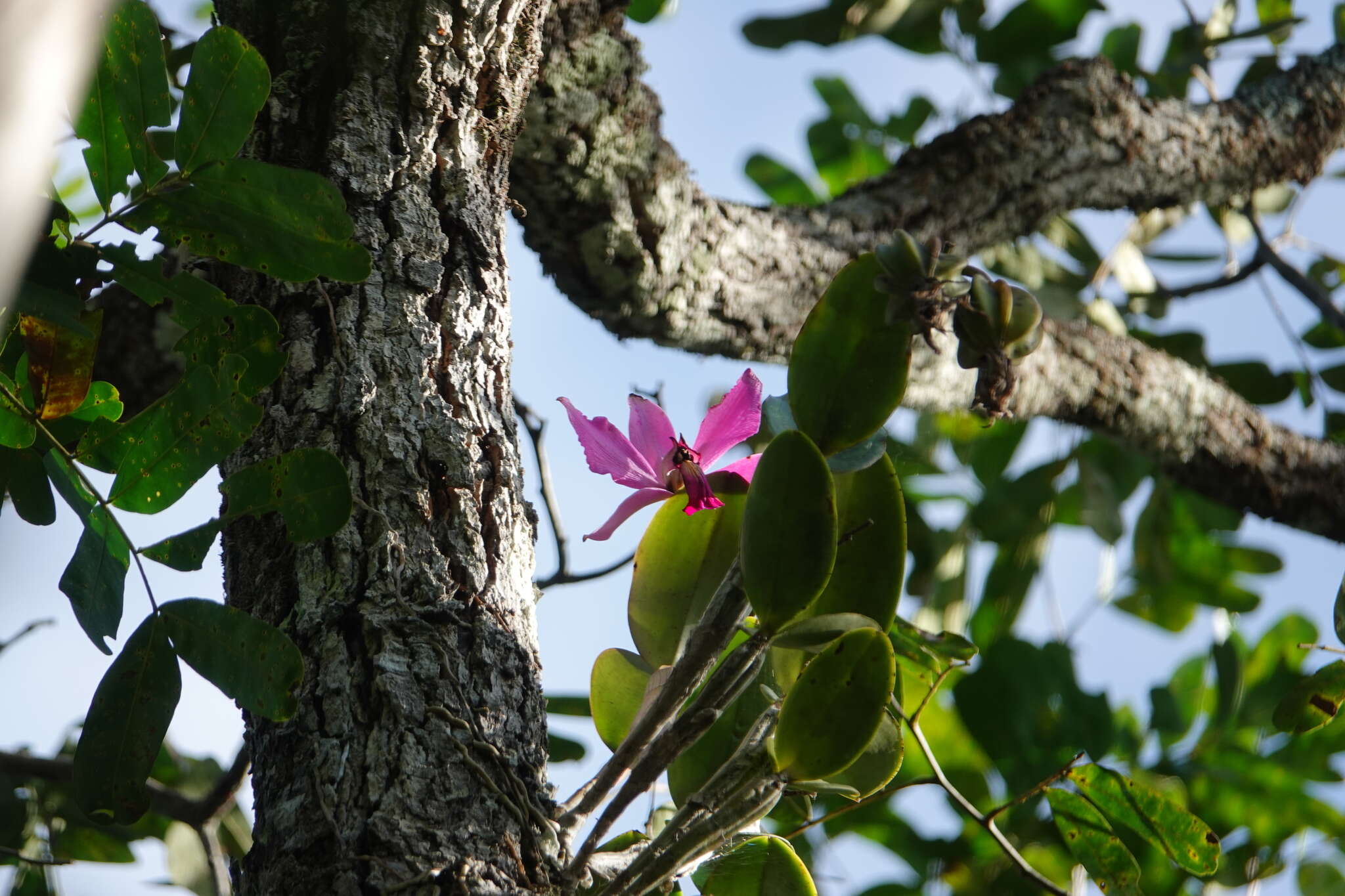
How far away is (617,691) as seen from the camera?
0.64m

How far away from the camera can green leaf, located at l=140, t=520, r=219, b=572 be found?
1.85 feet

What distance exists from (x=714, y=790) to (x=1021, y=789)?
1353 millimetres

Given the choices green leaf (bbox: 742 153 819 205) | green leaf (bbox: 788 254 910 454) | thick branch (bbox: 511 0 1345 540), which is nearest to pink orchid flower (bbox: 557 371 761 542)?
green leaf (bbox: 788 254 910 454)

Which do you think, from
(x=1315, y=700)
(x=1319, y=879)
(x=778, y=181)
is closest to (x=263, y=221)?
(x=1315, y=700)

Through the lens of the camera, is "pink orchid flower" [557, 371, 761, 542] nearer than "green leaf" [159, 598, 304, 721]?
No

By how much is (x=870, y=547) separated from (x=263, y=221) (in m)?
0.40

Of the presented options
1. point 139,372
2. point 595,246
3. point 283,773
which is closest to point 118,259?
point 283,773

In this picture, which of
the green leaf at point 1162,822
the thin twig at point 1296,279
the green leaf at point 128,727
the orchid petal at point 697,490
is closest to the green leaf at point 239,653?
the green leaf at point 128,727

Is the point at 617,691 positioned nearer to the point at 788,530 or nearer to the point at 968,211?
the point at 788,530

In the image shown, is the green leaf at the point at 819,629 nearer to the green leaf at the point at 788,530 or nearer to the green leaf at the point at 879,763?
the green leaf at the point at 788,530

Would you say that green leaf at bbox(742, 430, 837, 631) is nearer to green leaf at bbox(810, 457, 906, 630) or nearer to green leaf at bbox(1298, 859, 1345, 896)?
green leaf at bbox(810, 457, 906, 630)

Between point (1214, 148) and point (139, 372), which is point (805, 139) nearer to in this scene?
point (1214, 148)

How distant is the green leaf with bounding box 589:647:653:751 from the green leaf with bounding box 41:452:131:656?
0.27 meters

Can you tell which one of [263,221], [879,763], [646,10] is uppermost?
[646,10]
